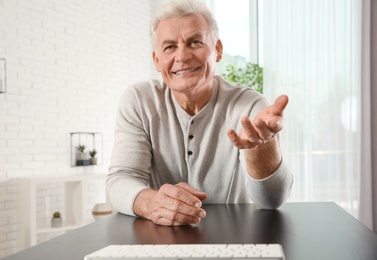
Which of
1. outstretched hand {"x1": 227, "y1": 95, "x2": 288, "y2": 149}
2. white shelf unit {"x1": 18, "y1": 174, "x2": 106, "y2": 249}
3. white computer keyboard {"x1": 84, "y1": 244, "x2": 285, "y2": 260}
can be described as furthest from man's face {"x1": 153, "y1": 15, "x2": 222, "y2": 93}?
white shelf unit {"x1": 18, "y1": 174, "x2": 106, "y2": 249}

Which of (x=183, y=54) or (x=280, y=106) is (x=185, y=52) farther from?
(x=280, y=106)

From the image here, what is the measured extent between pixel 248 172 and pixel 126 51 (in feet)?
14.3

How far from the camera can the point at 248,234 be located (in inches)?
42.4

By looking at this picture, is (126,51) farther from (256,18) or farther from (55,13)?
(256,18)

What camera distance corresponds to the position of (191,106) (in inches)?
74.2

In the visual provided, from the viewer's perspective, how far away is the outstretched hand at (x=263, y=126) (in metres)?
1.16

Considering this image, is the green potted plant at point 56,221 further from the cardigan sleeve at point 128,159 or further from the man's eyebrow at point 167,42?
the man's eyebrow at point 167,42

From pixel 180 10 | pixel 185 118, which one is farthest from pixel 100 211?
pixel 180 10

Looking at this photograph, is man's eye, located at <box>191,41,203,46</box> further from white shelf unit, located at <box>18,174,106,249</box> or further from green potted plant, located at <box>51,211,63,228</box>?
green potted plant, located at <box>51,211,63,228</box>

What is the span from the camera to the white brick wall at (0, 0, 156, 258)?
4.07 m

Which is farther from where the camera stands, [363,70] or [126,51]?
[126,51]

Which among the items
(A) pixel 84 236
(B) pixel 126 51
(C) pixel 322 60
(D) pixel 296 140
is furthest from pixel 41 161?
(A) pixel 84 236

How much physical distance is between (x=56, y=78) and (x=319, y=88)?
2.70 m

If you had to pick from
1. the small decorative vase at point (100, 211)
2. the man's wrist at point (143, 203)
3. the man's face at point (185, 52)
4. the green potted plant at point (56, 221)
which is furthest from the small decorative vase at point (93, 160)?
the man's wrist at point (143, 203)
